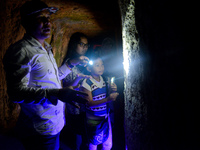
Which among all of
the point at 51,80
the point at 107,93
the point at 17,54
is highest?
the point at 17,54

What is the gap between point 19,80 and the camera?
40.5 inches

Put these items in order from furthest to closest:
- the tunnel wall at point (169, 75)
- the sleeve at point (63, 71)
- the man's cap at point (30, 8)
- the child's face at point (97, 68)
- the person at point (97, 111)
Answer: the child's face at point (97, 68)
the sleeve at point (63, 71)
the person at point (97, 111)
the man's cap at point (30, 8)
the tunnel wall at point (169, 75)

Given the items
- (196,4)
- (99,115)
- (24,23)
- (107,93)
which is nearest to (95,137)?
(99,115)

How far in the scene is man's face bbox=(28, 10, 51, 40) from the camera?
1.27 m

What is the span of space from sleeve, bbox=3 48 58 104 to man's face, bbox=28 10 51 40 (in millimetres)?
349

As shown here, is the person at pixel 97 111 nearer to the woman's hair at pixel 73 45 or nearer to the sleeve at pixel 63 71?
the sleeve at pixel 63 71

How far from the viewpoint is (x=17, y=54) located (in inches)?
41.7

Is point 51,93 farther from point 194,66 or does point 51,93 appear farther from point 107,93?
point 107,93

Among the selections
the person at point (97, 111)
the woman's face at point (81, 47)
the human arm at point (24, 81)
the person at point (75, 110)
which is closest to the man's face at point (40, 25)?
the human arm at point (24, 81)

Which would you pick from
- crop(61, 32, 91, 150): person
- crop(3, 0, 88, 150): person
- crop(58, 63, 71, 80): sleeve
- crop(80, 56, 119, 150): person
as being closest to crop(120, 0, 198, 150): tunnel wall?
crop(3, 0, 88, 150): person

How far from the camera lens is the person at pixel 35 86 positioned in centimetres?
103

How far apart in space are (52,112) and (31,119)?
0.22m

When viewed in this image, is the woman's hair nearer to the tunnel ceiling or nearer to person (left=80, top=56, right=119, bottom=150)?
the tunnel ceiling

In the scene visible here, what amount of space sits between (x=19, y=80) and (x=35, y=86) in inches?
7.4
